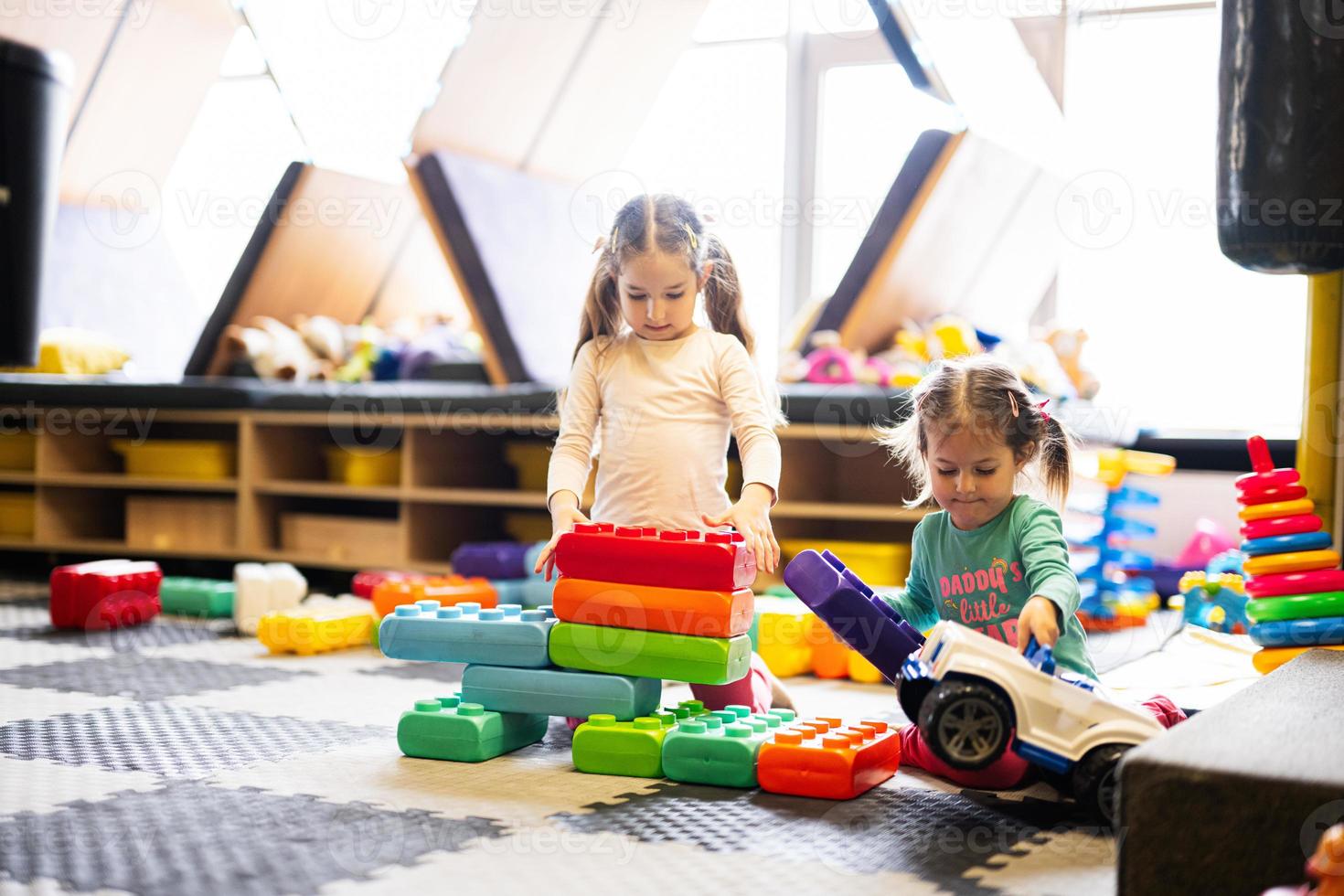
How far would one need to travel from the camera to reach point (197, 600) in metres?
2.71

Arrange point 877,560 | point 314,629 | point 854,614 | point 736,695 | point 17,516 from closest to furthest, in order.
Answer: point 854,614 < point 736,695 < point 314,629 < point 877,560 < point 17,516

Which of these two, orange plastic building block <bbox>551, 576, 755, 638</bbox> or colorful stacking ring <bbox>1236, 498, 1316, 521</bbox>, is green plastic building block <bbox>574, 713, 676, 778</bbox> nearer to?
orange plastic building block <bbox>551, 576, 755, 638</bbox>

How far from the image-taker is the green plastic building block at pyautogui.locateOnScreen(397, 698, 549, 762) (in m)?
1.49

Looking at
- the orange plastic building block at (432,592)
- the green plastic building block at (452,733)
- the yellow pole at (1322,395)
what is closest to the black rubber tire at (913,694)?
the green plastic building block at (452,733)

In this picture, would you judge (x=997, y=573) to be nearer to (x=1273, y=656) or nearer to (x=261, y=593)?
(x=1273, y=656)

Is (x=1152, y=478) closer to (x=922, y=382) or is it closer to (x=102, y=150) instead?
(x=922, y=382)

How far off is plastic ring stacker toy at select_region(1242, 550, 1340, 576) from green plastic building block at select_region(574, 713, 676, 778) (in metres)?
0.90

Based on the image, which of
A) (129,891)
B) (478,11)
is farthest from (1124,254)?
(129,891)

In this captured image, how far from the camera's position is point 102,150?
401 centimetres

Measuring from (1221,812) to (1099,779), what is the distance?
350 mm

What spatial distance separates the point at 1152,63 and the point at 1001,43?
2.54 feet

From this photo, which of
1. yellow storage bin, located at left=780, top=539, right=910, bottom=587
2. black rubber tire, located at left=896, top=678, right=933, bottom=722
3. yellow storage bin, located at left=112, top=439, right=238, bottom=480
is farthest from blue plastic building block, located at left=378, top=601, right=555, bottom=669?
yellow storage bin, located at left=112, top=439, right=238, bottom=480

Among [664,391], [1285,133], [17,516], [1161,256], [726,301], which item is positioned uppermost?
[1161,256]

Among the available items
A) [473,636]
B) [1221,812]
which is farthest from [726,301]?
[1221,812]
